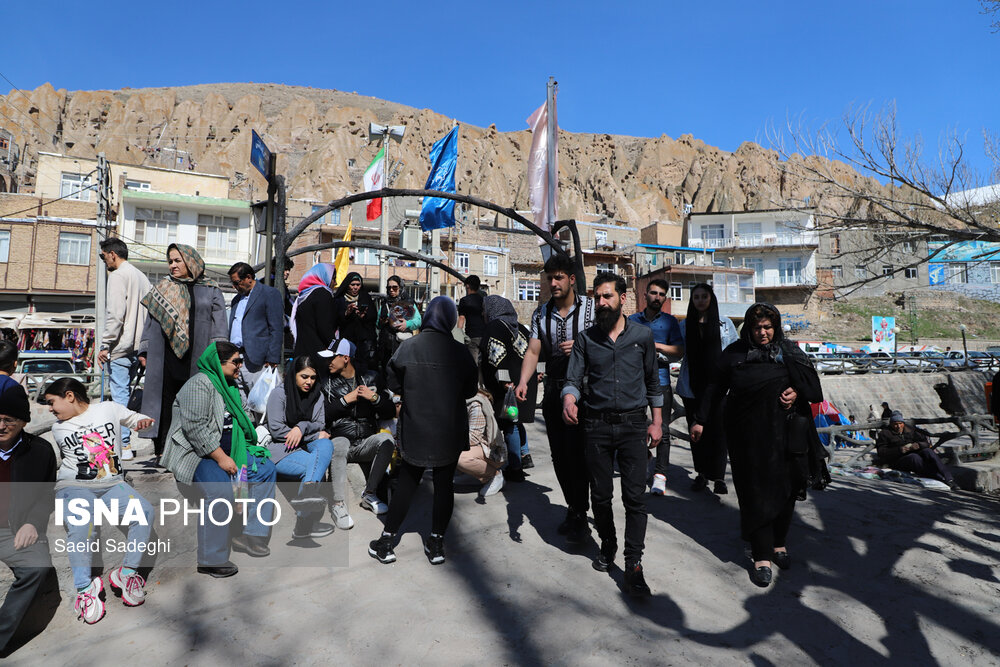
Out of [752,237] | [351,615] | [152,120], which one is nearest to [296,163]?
[152,120]

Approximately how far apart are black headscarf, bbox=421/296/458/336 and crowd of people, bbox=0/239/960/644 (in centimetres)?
1

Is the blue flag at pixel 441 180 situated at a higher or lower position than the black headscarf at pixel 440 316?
higher

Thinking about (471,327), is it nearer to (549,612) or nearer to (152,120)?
(549,612)

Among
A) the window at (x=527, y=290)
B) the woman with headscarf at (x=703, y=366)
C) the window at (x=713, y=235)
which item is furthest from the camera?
the window at (x=713, y=235)

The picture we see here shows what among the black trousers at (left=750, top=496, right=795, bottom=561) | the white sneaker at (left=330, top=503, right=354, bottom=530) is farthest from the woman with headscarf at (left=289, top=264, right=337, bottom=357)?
the black trousers at (left=750, top=496, right=795, bottom=561)

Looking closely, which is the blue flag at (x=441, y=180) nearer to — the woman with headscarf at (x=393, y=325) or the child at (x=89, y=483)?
the woman with headscarf at (x=393, y=325)

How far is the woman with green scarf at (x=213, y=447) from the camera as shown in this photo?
3.52 m

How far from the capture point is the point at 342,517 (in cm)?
427

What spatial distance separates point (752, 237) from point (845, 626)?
181ft

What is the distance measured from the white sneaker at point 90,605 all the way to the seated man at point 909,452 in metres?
9.85

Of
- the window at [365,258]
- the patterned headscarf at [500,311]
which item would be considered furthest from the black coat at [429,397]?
the window at [365,258]

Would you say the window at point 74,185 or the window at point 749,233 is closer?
the window at point 74,185

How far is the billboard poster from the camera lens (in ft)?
133

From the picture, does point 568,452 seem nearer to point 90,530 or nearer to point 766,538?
point 766,538
